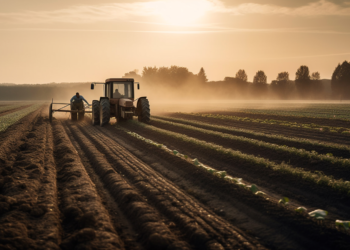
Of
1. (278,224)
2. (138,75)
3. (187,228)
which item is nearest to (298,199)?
(278,224)

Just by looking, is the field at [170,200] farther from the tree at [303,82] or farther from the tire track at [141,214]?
the tree at [303,82]

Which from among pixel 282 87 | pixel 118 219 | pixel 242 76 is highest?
pixel 242 76

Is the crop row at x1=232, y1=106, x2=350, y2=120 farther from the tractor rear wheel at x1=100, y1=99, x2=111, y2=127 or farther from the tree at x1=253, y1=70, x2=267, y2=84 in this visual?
the tree at x1=253, y1=70, x2=267, y2=84

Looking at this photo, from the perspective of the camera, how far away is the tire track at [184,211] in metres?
4.27

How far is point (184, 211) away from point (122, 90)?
13.6 metres

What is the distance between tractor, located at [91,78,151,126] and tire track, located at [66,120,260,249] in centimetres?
885

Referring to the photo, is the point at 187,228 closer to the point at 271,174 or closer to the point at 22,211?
the point at 22,211

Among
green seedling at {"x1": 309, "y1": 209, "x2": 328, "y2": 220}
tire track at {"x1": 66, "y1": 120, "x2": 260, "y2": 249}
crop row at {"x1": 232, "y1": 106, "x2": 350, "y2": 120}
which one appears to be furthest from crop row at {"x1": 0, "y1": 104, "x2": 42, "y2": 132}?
crop row at {"x1": 232, "y1": 106, "x2": 350, "y2": 120}

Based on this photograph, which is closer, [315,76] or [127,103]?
[127,103]

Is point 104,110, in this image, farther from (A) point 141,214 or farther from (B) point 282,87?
(B) point 282,87

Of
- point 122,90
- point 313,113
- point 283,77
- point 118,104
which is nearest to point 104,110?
point 118,104

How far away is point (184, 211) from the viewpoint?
17.2 feet

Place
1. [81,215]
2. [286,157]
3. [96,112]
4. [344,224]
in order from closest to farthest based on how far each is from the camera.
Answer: [344,224] → [81,215] → [286,157] → [96,112]

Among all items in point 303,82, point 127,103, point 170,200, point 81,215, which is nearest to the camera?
point 81,215
